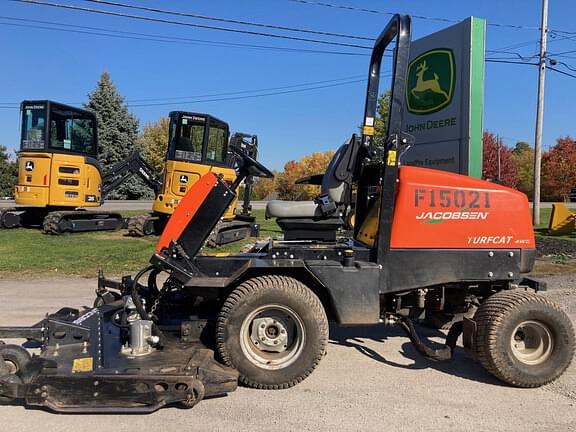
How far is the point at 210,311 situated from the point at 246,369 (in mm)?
845

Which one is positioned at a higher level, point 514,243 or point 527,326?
point 514,243

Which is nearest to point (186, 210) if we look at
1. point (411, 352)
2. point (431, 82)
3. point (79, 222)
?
point (411, 352)

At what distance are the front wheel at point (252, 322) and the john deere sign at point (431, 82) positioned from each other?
241 inches

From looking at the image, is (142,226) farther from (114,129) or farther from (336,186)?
(114,129)

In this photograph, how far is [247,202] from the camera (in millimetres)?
16094

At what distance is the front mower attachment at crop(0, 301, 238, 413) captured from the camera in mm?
3279

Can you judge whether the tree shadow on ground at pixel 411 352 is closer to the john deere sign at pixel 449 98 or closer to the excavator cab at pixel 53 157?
the john deere sign at pixel 449 98

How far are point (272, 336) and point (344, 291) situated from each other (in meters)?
0.69

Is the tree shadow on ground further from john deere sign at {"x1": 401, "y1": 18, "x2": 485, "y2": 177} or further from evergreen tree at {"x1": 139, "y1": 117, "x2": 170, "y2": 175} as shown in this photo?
evergreen tree at {"x1": 139, "y1": 117, "x2": 170, "y2": 175}

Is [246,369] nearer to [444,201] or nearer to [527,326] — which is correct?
[444,201]

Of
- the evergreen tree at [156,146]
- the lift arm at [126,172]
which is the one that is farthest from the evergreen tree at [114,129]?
the lift arm at [126,172]

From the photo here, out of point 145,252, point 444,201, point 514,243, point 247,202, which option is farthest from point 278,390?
point 247,202

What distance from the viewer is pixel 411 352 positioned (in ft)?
15.8

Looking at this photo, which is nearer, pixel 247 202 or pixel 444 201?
pixel 444 201
